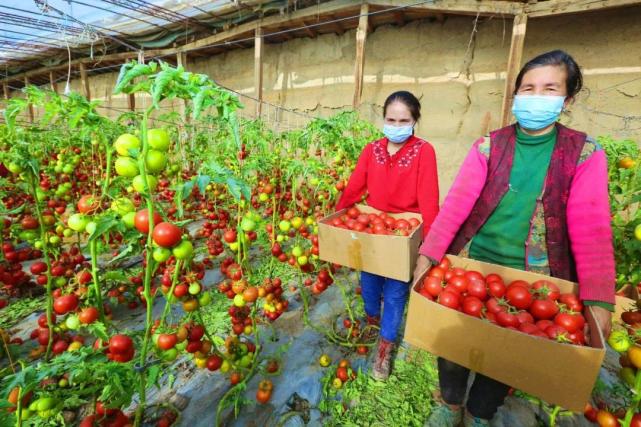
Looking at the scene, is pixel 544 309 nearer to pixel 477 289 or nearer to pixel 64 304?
pixel 477 289

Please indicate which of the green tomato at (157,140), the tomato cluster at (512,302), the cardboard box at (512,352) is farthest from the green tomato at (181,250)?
the tomato cluster at (512,302)

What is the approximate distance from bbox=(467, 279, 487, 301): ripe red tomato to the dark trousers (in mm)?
555

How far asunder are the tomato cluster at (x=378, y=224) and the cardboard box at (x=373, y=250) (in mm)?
75

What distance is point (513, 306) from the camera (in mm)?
1271

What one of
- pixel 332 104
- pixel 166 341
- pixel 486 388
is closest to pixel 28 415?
pixel 166 341

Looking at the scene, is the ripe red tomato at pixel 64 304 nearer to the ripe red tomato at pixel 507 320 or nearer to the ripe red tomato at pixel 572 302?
the ripe red tomato at pixel 507 320

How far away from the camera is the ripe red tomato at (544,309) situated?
3.93 feet

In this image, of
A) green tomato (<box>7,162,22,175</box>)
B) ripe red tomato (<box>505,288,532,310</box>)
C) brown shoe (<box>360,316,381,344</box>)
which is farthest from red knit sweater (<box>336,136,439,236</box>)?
green tomato (<box>7,162,22,175</box>)

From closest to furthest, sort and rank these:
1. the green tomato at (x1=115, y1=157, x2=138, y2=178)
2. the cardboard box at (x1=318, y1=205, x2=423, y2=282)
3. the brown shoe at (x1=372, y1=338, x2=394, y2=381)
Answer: the green tomato at (x1=115, y1=157, x2=138, y2=178) < the cardboard box at (x1=318, y1=205, x2=423, y2=282) < the brown shoe at (x1=372, y1=338, x2=394, y2=381)

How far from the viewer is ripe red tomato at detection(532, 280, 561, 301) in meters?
1.27

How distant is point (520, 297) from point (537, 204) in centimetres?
46

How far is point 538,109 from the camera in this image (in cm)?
134

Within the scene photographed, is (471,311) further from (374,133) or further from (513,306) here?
(374,133)

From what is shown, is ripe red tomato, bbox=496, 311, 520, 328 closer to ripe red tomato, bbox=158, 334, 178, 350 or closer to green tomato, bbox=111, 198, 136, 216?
ripe red tomato, bbox=158, 334, 178, 350
